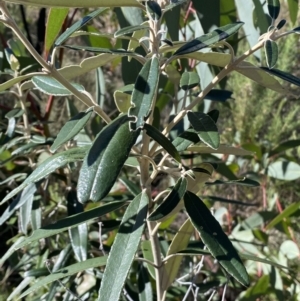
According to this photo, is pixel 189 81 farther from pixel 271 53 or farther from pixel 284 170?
pixel 284 170

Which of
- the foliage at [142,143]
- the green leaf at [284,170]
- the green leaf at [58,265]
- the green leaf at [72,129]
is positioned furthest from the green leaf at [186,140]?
the green leaf at [284,170]

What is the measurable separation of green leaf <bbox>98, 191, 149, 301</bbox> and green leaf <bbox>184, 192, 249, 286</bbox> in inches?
2.2

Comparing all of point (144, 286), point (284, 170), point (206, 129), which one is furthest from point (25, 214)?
point (284, 170)

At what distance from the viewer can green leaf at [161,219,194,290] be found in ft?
2.25

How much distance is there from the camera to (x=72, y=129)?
59cm

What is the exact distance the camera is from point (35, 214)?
96 centimetres

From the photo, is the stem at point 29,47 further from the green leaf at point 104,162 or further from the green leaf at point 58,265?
the green leaf at point 58,265

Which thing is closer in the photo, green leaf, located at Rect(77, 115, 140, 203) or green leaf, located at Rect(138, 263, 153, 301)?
green leaf, located at Rect(77, 115, 140, 203)

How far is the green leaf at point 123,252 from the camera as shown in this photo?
0.51 m

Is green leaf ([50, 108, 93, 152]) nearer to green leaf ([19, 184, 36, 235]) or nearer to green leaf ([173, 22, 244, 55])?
green leaf ([173, 22, 244, 55])

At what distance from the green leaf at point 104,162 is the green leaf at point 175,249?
0.78ft

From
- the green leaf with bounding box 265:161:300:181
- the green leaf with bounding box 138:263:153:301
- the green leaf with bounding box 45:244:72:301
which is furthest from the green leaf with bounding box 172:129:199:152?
the green leaf with bounding box 265:161:300:181

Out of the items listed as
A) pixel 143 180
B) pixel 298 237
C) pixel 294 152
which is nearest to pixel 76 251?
pixel 143 180

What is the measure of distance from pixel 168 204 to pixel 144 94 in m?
0.12
